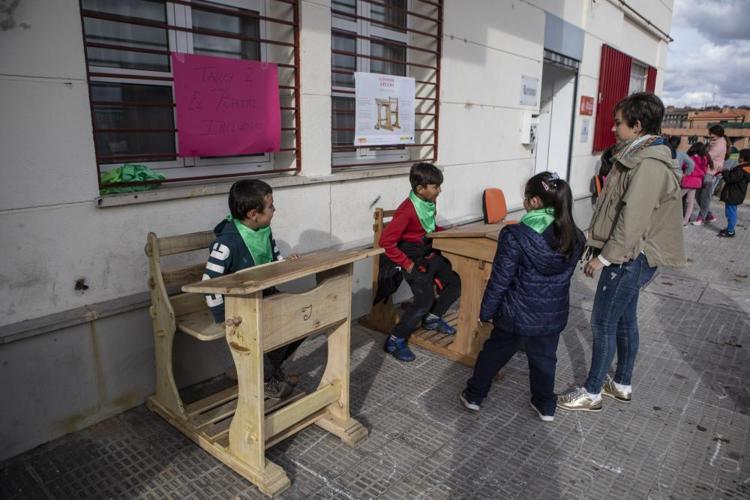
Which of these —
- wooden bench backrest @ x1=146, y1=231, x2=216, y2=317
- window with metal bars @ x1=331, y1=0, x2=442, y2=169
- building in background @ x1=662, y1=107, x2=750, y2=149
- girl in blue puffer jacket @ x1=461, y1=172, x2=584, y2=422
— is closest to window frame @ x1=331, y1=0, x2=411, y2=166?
window with metal bars @ x1=331, y1=0, x2=442, y2=169

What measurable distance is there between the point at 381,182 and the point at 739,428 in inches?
125

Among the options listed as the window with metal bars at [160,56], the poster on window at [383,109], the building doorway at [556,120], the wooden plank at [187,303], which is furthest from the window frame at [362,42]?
the building doorway at [556,120]

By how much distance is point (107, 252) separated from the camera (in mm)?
3061

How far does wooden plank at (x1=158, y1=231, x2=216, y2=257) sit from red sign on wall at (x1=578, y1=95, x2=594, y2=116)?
717cm

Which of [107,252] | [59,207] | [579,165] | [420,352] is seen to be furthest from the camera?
[579,165]

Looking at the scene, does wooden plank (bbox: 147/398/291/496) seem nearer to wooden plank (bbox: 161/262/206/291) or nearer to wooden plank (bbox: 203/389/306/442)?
wooden plank (bbox: 203/389/306/442)

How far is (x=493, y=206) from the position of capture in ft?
20.5

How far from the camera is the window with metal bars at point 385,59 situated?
459 cm

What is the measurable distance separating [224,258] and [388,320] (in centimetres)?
199

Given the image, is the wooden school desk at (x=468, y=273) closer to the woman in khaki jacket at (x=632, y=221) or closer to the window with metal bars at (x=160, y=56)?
the woman in khaki jacket at (x=632, y=221)

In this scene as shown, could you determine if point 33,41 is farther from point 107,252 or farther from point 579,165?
point 579,165

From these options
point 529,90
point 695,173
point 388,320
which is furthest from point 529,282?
point 695,173

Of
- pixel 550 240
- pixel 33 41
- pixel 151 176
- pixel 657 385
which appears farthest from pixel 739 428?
pixel 33 41

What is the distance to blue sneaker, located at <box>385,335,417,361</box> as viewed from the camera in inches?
159
